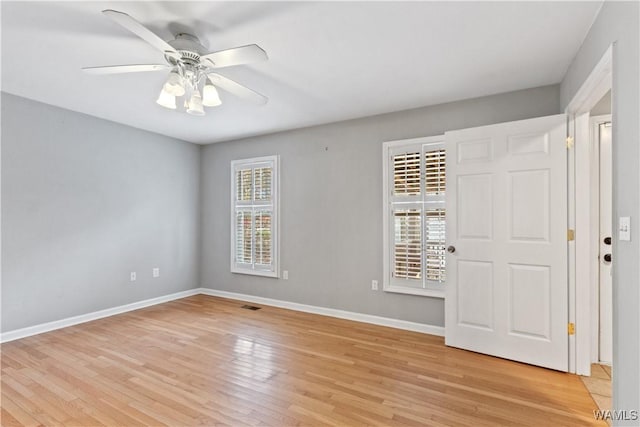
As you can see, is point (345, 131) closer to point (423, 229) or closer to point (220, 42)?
point (423, 229)

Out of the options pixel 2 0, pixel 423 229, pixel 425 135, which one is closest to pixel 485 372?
pixel 423 229

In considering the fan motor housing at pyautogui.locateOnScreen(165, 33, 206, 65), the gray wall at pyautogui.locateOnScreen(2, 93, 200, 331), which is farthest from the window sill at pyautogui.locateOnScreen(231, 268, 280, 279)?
the fan motor housing at pyautogui.locateOnScreen(165, 33, 206, 65)

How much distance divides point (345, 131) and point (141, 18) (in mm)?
2470

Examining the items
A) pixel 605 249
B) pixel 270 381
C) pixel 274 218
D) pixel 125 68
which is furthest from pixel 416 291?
pixel 125 68

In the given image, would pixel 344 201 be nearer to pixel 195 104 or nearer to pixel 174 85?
pixel 195 104

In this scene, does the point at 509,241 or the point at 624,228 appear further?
the point at 509,241

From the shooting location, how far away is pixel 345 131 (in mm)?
3994

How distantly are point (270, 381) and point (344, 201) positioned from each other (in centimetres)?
223

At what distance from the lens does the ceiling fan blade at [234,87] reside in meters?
2.27

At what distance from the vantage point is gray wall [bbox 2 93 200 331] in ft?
10.7

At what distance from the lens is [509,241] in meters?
2.79

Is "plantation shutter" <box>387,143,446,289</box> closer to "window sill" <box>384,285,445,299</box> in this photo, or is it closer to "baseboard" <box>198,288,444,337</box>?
"window sill" <box>384,285,445,299</box>

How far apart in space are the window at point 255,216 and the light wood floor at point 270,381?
1322 millimetres

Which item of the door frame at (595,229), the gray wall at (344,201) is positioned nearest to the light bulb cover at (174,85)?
the gray wall at (344,201)
